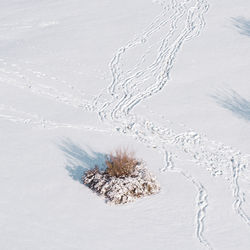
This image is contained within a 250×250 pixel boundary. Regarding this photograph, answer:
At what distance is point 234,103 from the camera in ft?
40.0

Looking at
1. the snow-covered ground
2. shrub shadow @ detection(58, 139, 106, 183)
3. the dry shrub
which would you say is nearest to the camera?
the snow-covered ground

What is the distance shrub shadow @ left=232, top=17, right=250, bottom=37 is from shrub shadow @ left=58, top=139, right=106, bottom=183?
8981 millimetres

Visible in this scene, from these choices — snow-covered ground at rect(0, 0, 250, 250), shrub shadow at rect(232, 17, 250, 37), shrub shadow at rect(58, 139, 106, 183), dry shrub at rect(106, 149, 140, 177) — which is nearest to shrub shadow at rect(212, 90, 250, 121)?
snow-covered ground at rect(0, 0, 250, 250)

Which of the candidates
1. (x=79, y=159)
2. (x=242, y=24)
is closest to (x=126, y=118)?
(x=79, y=159)

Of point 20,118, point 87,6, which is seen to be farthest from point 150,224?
point 87,6

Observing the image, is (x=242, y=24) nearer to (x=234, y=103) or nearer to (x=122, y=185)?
(x=234, y=103)

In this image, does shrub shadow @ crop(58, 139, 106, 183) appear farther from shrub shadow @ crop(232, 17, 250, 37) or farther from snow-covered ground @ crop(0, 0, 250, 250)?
shrub shadow @ crop(232, 17, 250, 37)

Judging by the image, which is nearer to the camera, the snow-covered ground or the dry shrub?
the snow-covered ground

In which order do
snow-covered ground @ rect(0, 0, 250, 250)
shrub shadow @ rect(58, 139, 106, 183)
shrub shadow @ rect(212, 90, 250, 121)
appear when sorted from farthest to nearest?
shrub shadow @ rect(212, 90, 250, 121) → shrub shadow @ rect(58, 139, 106, 183) → snow-covered ground @ rect(0, 0, 250, 250)

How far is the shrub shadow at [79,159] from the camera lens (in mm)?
9289

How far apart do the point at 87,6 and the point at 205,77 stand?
8315 millimetres

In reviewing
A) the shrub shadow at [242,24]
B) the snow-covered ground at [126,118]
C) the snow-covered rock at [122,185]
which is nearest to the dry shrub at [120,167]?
the snow-covered rock at [122,185]

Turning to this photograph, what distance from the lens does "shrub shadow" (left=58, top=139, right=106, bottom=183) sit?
366 inches

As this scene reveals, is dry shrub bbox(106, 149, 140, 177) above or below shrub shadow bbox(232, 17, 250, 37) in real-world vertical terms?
below
